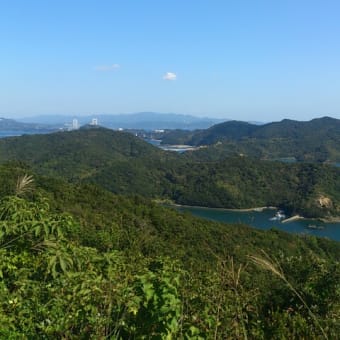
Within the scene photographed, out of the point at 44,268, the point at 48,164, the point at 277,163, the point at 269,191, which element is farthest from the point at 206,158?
the point at 44,268

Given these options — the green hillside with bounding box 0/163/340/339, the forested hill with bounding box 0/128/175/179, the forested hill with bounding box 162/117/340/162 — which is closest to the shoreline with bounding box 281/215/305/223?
the forested hill with bounding box 0/128/175/179

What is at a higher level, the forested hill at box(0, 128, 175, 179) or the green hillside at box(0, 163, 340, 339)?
the green hillside at box(0, 163, 340, 339)

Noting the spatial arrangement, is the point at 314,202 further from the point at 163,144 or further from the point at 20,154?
the point at 163,144

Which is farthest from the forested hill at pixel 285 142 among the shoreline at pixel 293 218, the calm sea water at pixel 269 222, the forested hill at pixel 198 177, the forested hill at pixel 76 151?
the shoreline at pixel 293 218

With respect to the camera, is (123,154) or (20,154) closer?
(20,154)

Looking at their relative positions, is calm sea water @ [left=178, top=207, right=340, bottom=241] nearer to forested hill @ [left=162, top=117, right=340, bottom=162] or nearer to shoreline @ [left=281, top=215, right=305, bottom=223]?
shoreline @ [left=281, top=215, right=305, bottom=223]

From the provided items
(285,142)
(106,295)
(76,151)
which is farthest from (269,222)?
(285,142)

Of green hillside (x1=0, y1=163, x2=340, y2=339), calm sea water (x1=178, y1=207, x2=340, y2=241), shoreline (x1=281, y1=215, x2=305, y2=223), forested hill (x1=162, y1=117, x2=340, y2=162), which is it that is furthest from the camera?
forested hill (x1=162, y1=117, x2=340, y2=162)
